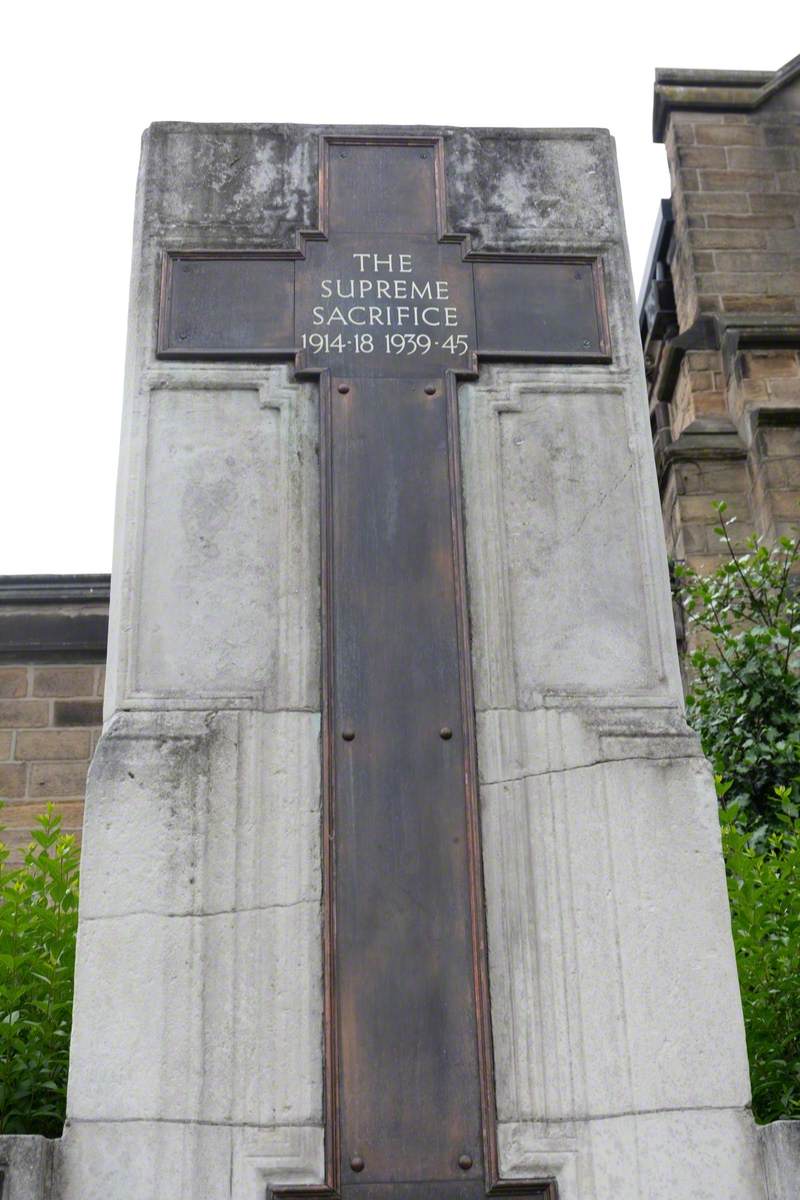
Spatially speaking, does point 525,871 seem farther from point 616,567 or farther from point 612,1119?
point 616,567

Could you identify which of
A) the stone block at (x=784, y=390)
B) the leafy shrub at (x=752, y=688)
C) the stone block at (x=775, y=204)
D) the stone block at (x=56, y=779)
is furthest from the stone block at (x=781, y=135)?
the stone block at (x=56, y=779)

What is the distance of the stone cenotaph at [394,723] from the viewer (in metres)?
3.69

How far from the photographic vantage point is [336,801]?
13.2ft

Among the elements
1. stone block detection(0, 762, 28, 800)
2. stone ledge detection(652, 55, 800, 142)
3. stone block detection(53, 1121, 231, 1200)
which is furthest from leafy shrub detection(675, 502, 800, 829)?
stone ledge detection(652, 55, 800, 142)

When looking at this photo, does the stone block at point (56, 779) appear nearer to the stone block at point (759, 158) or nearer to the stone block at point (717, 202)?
the stone block at point (717, 202)

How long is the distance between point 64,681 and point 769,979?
7.03m

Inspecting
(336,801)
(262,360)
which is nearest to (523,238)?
(262,360)

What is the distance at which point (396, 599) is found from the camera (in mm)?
4289

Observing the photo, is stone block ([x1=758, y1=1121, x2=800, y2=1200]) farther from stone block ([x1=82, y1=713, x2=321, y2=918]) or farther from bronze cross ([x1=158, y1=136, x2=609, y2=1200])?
stone block ([x1=82, y1=713, x2=321, y2=918])

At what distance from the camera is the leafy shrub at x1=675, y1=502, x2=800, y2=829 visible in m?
7.97

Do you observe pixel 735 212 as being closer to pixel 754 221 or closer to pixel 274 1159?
pixel 754 221

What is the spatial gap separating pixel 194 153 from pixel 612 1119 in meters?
3.33

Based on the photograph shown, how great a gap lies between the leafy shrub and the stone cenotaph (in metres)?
3.37

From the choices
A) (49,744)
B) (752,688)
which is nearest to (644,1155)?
(752,688)
